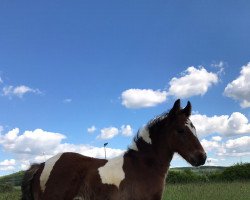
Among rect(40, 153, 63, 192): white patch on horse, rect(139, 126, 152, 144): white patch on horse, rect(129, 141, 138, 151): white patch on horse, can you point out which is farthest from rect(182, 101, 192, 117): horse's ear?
rect(40, 153, 63, 192): white patch on horse

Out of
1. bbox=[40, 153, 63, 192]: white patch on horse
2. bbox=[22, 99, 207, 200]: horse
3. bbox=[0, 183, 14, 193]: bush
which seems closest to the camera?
bbox=[22, 99, 207, 200]: horse

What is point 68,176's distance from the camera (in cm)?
695

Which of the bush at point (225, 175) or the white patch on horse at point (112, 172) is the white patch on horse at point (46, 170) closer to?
the white patch on horse at point (112, 172)

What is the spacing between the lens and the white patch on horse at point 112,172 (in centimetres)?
660

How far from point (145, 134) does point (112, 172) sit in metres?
0.88

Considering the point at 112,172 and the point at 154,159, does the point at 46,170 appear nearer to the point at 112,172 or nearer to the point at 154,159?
the point at 112,172

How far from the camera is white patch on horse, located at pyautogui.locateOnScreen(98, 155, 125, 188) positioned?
660 cm

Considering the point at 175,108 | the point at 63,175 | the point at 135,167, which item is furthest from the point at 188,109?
the point at 63,175

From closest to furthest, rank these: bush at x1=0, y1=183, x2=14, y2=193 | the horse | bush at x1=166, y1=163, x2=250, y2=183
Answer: the horse
bush at x1=0, y1=183, x2=14, y2=193
bush at x1=166, y1=163, x2=250, y2=183

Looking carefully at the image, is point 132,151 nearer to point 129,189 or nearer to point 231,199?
point 129,189

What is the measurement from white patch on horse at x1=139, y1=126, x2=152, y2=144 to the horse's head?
1.23ft

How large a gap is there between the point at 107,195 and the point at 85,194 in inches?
15.0

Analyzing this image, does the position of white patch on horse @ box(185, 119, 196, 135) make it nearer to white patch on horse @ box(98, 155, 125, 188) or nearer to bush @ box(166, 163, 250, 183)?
white patch on horse @ box(98, 155, 125, 188)

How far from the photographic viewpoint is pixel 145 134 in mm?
7039
